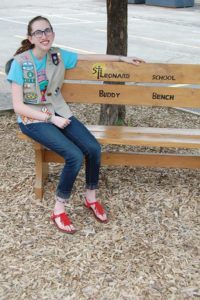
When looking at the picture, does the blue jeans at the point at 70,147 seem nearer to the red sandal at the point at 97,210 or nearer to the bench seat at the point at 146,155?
the red sandal at the point at 97,210

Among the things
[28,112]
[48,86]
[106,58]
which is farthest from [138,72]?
[28,112]

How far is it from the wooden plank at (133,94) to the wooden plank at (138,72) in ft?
0.24

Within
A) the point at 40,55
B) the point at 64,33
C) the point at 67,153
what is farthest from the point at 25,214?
the point at 64,33

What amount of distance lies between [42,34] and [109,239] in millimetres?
1540

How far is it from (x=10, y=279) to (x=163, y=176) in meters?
1.88

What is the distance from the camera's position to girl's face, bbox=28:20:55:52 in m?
3.69

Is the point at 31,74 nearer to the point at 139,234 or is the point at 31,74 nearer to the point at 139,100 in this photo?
the point at 139,100

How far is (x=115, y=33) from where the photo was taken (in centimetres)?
545

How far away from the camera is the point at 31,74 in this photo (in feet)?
12.3

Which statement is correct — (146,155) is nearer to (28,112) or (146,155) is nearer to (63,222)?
(63,222)

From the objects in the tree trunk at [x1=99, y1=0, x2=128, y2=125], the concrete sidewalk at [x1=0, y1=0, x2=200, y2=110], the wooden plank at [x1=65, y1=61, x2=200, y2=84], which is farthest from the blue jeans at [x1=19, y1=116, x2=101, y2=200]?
the concrete sidewalk at [x1=0, y1=0, x2=200, y2=110]

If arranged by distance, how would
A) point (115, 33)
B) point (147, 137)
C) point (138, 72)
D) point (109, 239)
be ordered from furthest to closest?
point (115, 33) → point (138, 72) → point (147, 137) → point (109, 239)

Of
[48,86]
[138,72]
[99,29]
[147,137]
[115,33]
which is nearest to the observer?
[48,86]

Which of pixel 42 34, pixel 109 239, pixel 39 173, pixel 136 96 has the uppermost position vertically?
pixel 42 34
